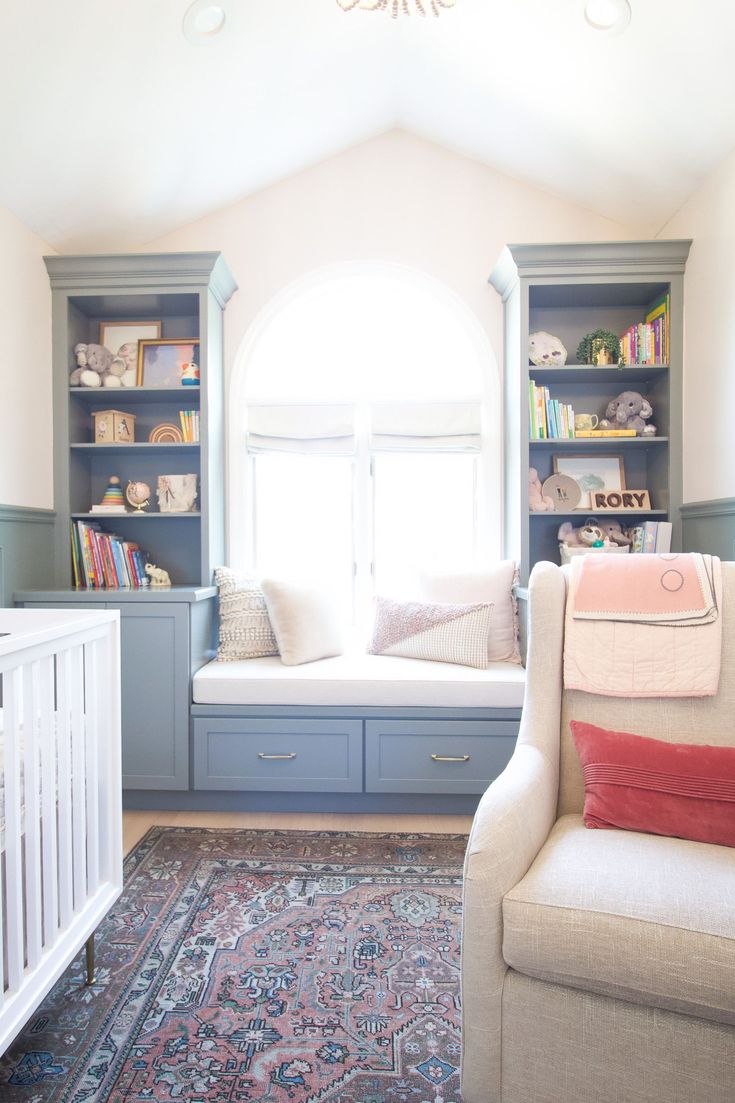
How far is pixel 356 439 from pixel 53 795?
2240mm

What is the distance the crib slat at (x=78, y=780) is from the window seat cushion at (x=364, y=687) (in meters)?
1.02

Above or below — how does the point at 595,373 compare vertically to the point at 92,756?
above

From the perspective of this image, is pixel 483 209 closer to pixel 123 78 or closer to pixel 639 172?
pixel 639 172

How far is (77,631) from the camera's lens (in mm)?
1385

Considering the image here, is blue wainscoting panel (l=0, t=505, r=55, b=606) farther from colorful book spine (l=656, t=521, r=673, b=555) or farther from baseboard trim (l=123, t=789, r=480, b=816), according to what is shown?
colorful book spine (l=656, t=521, r=673, b=555)

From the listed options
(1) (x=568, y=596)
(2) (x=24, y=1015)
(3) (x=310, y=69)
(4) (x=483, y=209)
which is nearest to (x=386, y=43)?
(3) (x=310, y=69)

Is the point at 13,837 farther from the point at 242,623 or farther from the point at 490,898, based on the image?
the point at 242,623

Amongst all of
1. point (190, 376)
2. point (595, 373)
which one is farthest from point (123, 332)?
point (595, 373)

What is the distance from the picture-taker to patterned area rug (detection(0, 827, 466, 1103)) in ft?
4.04

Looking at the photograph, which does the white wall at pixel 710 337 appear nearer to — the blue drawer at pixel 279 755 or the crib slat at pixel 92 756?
the blue drawer at pixel 279 755

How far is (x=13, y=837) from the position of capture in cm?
110

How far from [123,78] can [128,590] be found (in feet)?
6.11

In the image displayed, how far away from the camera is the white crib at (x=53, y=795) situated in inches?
43.9

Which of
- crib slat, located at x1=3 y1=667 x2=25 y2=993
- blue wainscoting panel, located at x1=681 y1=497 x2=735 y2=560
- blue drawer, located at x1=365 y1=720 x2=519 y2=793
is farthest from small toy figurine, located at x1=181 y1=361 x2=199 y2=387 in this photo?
blue wainscoting panel, located at x1=681 y1=497 x2=735 y2=560
